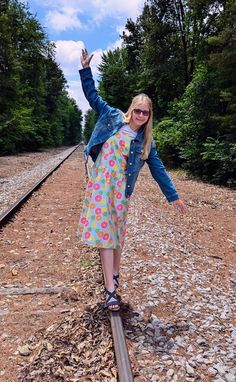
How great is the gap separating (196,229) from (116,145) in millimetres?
4209

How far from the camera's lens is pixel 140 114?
3.14m

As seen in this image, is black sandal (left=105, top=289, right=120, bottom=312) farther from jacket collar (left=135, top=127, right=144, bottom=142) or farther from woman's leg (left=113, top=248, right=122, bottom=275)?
jacket collar (left=135, top=127, right=144, bottom=142)

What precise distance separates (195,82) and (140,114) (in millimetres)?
13492

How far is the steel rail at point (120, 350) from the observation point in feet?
8.03

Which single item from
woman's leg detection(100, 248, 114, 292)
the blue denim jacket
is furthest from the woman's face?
woman's leg detection(100, 248, 114, 292)

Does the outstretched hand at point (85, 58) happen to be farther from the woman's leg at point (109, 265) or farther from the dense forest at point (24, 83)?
the dense forest at point (24, 83)

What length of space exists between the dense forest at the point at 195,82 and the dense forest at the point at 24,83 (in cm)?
972

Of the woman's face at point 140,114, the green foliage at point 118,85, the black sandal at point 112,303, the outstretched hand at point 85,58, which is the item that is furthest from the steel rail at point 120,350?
the green foliage at point 118,85

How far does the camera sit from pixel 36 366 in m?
2.75

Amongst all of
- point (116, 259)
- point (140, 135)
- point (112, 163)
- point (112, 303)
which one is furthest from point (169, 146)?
point (112, 303)

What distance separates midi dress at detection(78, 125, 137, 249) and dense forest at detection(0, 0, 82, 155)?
2126 cm

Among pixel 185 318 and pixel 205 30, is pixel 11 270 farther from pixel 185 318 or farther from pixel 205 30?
pixel 205 30

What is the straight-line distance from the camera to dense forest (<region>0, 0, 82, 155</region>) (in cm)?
2348

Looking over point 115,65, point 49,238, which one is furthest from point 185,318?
point 115,65
